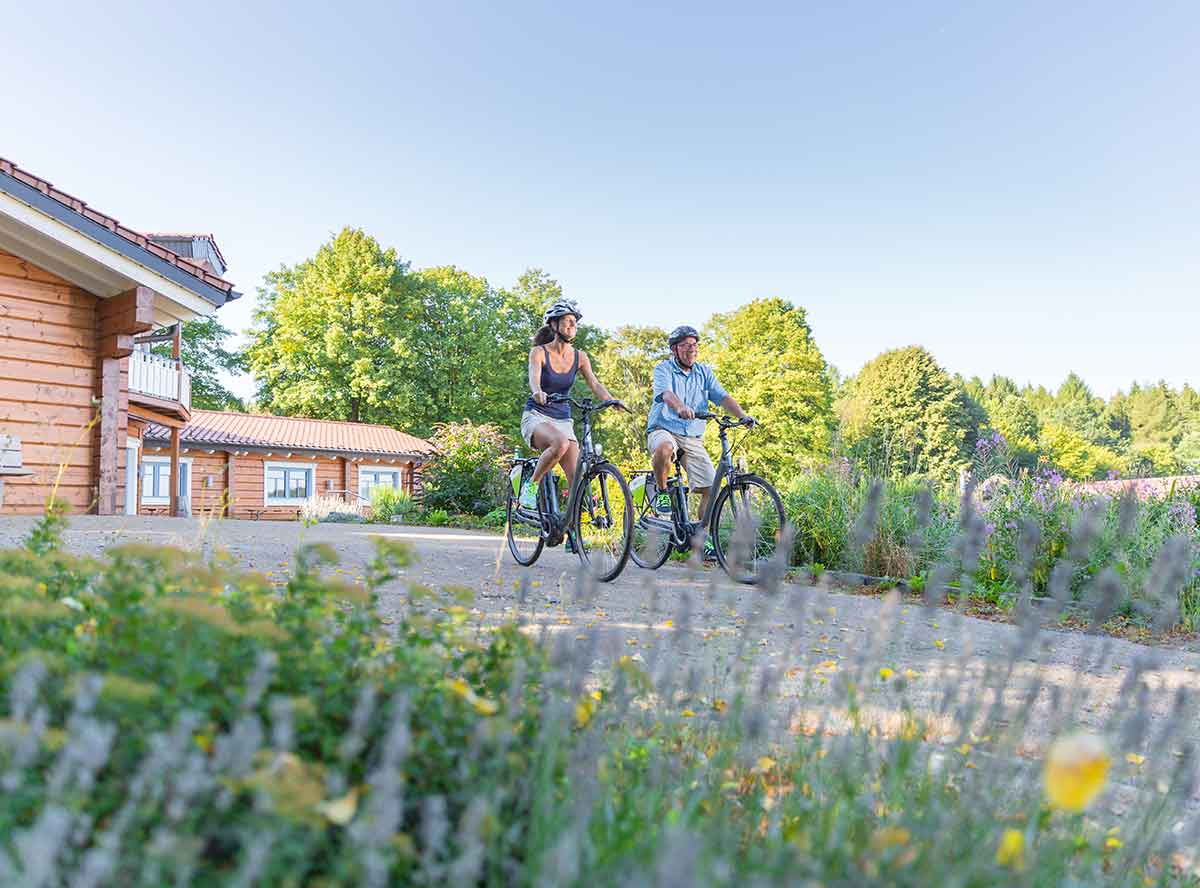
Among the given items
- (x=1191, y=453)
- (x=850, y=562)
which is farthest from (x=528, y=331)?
(x=1191, y=453)

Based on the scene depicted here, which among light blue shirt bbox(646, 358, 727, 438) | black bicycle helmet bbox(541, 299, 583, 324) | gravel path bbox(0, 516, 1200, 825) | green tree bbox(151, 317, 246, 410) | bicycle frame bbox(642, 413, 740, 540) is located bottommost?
gravel path bbox(0, 516, 1200, 825)

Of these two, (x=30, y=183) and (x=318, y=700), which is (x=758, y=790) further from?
(x=30, y=183)

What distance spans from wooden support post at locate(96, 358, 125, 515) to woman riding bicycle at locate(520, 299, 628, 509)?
6.38 metres

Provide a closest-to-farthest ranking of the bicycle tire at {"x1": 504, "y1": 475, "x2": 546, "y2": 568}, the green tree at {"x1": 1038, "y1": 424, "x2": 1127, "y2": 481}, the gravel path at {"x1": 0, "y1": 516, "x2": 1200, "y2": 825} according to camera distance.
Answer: the gravel path at {"x1": 0, "y1": 516, "x2": 1200, "y2": 825}
the bicycle tire at {"x1": 504, "y1": 475, "x2": 546, "y2": 568}
the green tree at {"x1": 1038, "y1": 424, "x2": 1127, "y2": 481}

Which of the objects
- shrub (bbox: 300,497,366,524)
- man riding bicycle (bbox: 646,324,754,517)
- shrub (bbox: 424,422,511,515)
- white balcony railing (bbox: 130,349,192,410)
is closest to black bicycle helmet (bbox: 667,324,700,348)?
man riding bicycle (bbox: 646,324,754,517)

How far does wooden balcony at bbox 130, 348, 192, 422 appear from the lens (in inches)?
637

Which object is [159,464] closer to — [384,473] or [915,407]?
[384,473]

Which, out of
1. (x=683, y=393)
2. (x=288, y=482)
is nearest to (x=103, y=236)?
(x=683, y=393)

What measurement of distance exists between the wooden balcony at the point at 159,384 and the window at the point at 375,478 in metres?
11.9

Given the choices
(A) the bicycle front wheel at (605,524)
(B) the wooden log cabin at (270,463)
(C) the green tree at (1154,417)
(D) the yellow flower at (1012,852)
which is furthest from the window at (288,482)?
(C) the green tree at (1154,417)

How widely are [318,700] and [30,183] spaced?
389 inches

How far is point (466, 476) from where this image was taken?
57.6 feet

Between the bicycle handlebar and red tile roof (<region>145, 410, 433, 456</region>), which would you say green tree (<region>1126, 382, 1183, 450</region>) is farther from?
the bicycle handlebar

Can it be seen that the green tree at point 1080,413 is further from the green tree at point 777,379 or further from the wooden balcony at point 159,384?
the wooden balcony at point 159,384
